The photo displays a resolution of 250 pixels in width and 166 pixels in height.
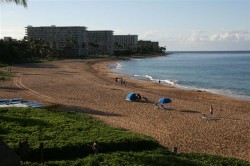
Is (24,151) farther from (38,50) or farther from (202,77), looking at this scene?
(38,50)

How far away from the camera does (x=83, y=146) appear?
50.5 ft

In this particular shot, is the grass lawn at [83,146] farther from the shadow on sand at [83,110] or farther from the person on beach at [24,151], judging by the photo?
the shadow on sand at [83,110]

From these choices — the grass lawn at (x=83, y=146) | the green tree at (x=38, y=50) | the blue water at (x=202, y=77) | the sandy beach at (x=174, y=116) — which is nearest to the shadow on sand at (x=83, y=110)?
the sandy beach at (x=174, y=116)

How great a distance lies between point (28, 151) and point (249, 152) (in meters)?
10.5

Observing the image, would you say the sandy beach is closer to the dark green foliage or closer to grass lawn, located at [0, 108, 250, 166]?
grass lawn, located at [0, 108, 250, 166]

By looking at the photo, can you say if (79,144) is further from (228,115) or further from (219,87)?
(219,87)

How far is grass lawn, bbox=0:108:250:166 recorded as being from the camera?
1393 centimetres

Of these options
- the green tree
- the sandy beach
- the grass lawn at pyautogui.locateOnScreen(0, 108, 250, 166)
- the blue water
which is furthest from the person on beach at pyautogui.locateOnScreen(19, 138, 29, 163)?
the green tree

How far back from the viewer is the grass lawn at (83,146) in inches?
548

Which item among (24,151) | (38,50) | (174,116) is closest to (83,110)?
(174,116)

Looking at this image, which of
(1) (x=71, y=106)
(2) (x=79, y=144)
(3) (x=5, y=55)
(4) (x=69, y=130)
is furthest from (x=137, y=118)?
(3) (x=5, y=55)

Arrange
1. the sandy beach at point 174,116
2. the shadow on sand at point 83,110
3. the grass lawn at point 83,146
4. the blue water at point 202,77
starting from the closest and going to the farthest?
1. the grass lawn at point 83,146
2. the sandy beach at point 174,116
3. the shadow on sand at point 83,110
4. the blue water at point 202,77

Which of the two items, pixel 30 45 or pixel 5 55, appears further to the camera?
pixel 30 45

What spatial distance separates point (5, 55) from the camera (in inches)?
3536
